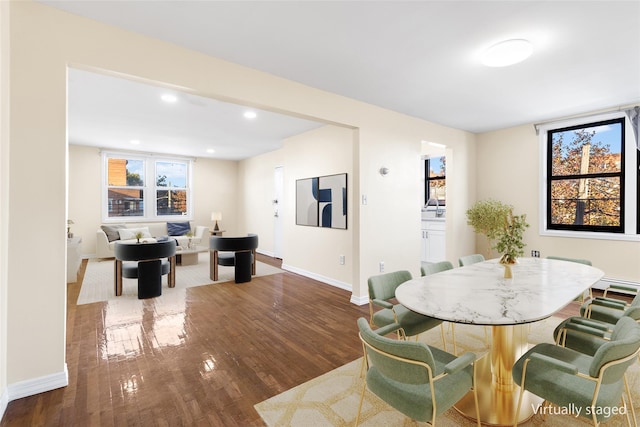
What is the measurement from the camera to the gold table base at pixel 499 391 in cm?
182

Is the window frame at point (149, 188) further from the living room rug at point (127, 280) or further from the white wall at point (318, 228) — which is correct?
the white wall at point (318, 228)

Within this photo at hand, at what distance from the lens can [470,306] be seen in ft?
5.64

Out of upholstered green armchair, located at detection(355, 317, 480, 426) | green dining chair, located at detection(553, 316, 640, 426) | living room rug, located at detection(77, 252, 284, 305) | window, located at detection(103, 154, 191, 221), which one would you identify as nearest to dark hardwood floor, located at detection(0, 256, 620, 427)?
living room rug, located at detection(77, 252, 284, 305)

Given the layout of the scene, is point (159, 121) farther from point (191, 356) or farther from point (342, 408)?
point (342, 408)

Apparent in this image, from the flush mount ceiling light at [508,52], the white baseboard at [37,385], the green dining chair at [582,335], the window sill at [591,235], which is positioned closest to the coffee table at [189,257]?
the white baseboard at [37,385]

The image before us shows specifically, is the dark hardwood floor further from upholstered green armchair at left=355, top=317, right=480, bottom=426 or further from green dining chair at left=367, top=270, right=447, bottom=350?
upholstered green armchair at left=355, top=317, right=480, bottom=426

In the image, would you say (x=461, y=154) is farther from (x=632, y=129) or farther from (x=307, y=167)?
(x=307, y=167)

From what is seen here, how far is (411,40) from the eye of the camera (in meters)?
2.50

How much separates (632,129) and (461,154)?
2.13m

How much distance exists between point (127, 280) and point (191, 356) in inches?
133

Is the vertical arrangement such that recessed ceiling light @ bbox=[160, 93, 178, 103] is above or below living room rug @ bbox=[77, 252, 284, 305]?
above

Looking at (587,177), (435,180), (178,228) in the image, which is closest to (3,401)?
(178,228)

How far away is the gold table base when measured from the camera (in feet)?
5.98

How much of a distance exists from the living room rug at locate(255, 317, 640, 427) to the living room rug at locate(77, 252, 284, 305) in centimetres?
326
